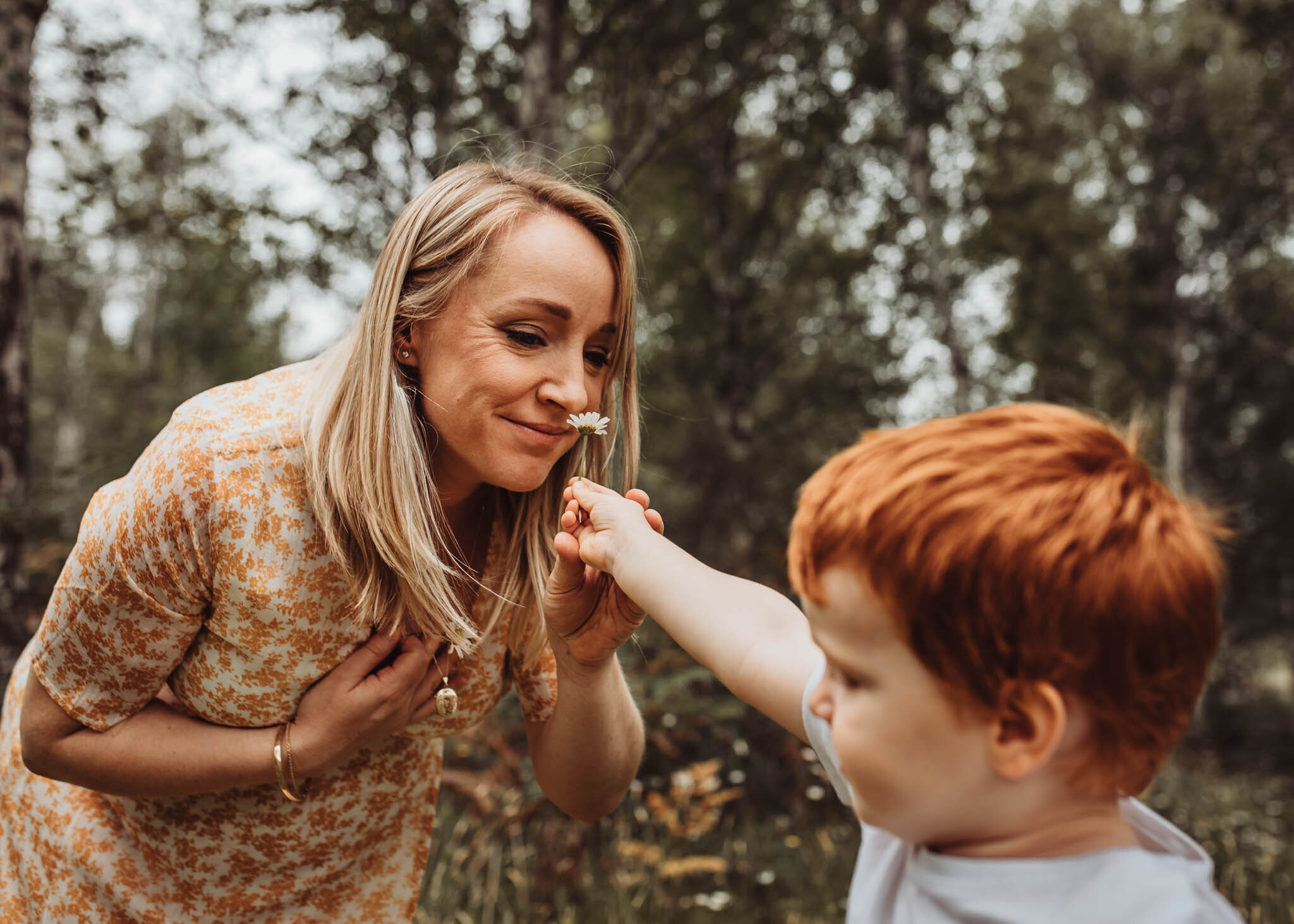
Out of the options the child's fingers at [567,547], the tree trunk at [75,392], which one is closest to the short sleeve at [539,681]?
the child's fingers at [567,547]

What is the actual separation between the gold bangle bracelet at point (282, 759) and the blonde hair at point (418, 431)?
26 cm

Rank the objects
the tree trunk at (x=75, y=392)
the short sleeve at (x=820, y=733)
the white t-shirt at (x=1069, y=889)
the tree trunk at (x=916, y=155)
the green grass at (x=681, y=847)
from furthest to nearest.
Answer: the tree trunk at (x=75, y=392)
the tree trunk at (x=916, y=155)
the green grass at (x=681, y=847)
the short sleeve at (x=820, y=733)
the white t-shirt at (x=1069, y=889)

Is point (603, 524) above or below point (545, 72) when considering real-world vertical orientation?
below

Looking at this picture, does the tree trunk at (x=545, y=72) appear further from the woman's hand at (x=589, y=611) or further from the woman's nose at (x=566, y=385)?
the woman's hand at (x=589, y=611)

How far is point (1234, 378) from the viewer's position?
19.9 m

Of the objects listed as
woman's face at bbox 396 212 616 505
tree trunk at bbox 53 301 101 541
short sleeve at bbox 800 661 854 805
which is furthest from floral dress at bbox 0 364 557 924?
tree trunk at bbox 53 301 101 541

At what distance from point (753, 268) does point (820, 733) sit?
1326 centimetres

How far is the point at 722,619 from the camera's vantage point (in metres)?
1.49

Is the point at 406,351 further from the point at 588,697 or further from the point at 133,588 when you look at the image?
the point at 588,697

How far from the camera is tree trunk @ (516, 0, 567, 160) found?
547 centimetres

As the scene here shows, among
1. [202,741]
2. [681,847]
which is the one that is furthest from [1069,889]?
[681,847]

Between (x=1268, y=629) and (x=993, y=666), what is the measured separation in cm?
3054

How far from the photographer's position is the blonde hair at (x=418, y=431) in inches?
65.1

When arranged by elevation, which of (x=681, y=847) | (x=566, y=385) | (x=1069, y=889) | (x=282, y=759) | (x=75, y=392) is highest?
(x=566, y=385)
